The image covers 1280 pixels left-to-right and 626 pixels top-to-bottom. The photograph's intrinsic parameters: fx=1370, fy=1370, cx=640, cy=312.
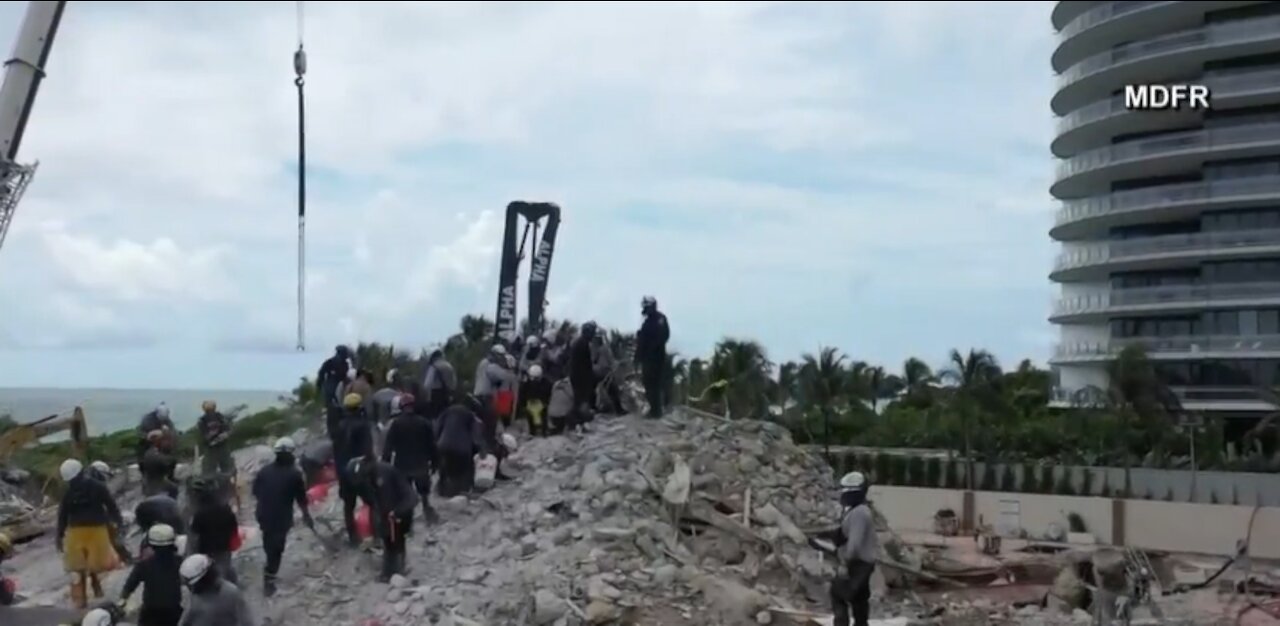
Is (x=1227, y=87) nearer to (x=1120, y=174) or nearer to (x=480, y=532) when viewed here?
(x=1120, y=174)

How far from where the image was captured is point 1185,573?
25.5 m

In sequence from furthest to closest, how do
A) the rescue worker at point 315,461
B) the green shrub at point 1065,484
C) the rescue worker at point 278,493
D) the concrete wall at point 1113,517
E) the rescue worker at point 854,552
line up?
1. the green shrub at point 1065,484
2. the concrete wall at point 1113,517
3. the rescue worker at point 315,461
4. the rescue worker at point 278,493
5. the rescue worker at point 854,552

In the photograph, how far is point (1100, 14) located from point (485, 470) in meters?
39.8

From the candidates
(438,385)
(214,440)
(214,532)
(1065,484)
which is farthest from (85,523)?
(1065,484)

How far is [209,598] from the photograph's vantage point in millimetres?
7746

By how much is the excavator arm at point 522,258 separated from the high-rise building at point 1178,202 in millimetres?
27780

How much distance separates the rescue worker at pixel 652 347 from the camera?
626 inches

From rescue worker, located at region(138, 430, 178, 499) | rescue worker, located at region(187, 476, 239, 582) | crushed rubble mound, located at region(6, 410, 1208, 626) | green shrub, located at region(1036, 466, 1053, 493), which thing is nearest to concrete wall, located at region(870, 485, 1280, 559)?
green shrub, located at region(1036, 466, 1053, 493)

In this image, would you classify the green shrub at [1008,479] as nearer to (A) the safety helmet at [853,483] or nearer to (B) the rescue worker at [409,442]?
(B) the rescue worker at [409,442]

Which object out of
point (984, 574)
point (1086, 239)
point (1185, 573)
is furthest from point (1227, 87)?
point (984, 574)

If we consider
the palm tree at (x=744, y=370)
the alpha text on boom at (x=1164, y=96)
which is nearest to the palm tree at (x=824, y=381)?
the palm tree at (x=744, y=370)

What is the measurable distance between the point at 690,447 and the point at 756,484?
0.87 m

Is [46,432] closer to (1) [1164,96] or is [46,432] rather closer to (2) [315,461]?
(2) [315,461]

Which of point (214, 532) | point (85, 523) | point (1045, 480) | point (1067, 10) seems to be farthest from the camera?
point (1067, 10)
